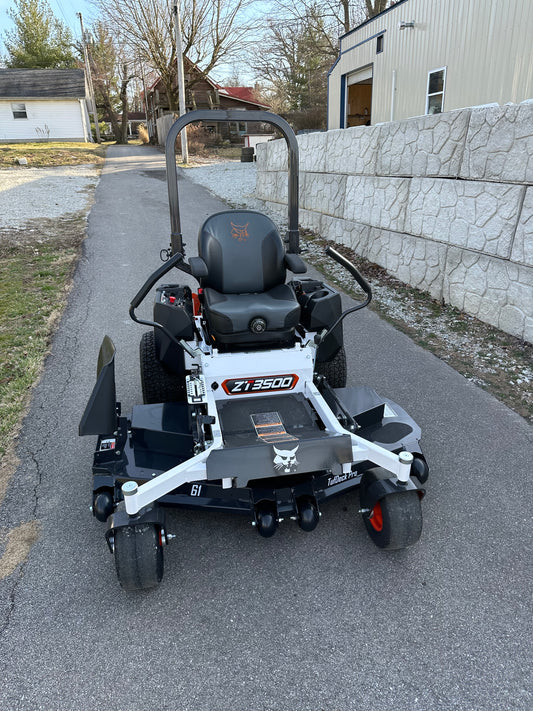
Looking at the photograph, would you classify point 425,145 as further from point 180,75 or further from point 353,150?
point 180,75

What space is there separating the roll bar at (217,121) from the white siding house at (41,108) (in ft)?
115

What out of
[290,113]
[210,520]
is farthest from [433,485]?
[290,113]

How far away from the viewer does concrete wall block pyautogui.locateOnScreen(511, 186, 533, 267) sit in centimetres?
477

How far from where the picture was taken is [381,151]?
7.27 metres

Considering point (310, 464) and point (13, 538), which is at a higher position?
point (310, 464)

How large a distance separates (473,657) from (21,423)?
3.24 meters

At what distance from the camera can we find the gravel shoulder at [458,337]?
4.34 metres

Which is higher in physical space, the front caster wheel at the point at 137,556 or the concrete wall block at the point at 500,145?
the concrete wall block at the point at 500,145

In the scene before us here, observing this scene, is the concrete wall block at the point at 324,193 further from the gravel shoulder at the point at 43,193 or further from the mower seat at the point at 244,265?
the gravel shoulder at the point at 43,193

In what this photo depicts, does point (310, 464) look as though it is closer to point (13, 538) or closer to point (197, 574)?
point (197, 574)

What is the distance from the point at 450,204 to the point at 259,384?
3.99 metres

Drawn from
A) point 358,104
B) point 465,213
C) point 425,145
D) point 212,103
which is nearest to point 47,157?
point 358,104

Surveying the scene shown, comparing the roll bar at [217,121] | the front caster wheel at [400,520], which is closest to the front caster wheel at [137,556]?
the front caster wheel at [400,520]

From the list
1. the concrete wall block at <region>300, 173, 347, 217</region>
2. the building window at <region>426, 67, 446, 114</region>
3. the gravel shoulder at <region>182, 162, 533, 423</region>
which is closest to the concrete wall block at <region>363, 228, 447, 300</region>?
the gravel shoulder at <region>182, 162, 533, 423</region>
